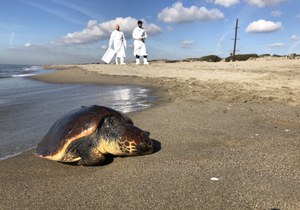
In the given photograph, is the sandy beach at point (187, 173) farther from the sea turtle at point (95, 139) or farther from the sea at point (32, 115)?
the sea at point (32, 115)

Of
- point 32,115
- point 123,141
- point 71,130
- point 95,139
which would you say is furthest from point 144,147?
point 32,115

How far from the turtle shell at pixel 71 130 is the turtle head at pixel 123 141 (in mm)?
167

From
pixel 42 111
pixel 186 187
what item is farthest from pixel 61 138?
pixel 42 111

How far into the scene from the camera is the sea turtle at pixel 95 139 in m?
3.15

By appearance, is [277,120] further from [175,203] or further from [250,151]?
[175,203]

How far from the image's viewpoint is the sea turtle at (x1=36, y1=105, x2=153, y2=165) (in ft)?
10.3

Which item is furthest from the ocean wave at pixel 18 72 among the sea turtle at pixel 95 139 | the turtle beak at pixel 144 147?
the turtle beak at pixel 144 147

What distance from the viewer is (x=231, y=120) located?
4852mm

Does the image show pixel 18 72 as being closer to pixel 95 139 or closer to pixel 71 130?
pixel 71 130

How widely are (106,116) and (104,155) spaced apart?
1.46 feet

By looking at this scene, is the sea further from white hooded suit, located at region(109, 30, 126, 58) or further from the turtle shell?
white hooded suit, located at region(109, 30, 126, 58)

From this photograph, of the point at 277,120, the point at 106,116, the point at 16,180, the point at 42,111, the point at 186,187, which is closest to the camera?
the point at 186,187

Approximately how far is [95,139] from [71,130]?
309mm

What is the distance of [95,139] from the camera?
329 cm
